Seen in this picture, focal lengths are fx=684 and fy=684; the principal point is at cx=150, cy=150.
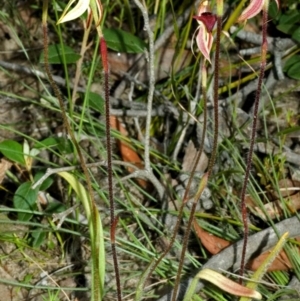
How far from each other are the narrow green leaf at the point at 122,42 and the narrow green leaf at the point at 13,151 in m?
0.51

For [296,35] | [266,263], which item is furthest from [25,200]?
[296,35]

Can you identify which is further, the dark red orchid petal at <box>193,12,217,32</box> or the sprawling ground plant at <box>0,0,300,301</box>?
the sprawling ground plant at <box>0,0,300,301</box>

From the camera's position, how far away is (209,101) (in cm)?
286

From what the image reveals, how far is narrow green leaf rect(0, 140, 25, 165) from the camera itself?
8.06 ft

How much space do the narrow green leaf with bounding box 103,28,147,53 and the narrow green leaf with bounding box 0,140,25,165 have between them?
51 centimetres

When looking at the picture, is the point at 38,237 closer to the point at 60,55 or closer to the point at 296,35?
the point at 60,55

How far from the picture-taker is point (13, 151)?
8.08ft

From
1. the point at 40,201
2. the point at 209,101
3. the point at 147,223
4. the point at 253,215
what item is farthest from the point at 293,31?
the point at 40,201

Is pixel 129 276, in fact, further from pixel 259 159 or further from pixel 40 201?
pixel 259 159

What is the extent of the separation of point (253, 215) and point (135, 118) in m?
0.63

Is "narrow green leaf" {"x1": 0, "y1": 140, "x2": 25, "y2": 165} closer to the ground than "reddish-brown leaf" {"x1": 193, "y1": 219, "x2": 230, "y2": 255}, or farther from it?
farther from it

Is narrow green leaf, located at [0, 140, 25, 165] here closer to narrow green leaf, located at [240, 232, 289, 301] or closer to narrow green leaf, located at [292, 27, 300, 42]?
narrow green leaf, located at [240, 232, 289, 301]

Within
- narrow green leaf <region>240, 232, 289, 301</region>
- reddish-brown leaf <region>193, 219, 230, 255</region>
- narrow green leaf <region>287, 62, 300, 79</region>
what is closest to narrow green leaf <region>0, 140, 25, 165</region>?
reddish-brown leaf <region>193, 219, 230, 255</region>

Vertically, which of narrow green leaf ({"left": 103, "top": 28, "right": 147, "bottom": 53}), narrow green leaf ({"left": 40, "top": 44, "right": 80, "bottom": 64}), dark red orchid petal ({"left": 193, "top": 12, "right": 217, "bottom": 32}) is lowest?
narrow green leaf ({"left": 40, "top": 44, "right": 80, "bottom": 64})
